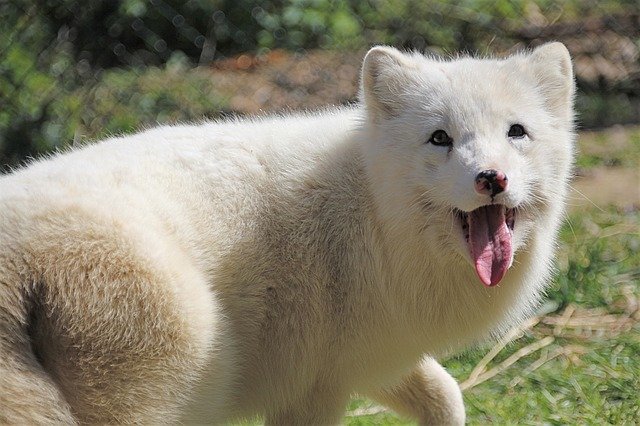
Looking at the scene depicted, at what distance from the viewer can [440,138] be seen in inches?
153

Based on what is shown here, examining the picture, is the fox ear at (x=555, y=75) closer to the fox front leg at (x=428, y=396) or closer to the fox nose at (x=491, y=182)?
the fox nose at (x=491, y=182)

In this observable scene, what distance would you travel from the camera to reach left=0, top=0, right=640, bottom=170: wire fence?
713cm

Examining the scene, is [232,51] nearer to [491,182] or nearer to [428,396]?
[428,396]

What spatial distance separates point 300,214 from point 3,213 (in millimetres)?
1176

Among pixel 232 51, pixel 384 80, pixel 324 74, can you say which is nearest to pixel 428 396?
pixel 384 80

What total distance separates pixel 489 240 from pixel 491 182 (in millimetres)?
305

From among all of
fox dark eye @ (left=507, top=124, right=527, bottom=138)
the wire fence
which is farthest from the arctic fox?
the wire fence

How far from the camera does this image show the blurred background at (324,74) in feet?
19.1

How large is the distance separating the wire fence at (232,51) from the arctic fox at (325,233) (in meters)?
3.16

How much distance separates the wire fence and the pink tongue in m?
3.87

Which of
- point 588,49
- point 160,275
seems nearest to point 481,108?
point 160,275

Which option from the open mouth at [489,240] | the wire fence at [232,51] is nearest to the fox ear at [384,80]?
the open mouth at [489,240]

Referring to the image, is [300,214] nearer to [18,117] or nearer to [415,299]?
[415,299]

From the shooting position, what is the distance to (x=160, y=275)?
3.47m
